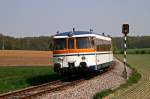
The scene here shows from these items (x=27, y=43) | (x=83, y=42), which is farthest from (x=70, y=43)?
(x=27, y=43)

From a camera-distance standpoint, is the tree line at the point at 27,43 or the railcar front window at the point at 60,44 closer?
the railcar front window at the point at 60,44

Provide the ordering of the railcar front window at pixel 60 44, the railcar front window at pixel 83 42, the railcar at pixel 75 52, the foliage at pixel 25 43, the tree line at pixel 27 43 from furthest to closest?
the foliage at pixel 25 43 < the tree line at pixel 27 43 < the railcar front window at pixel 60 44 < the railcar front window at pixel 83 42 < the railcar at pixel 75 52

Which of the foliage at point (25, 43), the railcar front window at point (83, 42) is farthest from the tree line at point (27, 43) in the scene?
the railcar front window at point (83, 42)

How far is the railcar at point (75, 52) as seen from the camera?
80.5ft

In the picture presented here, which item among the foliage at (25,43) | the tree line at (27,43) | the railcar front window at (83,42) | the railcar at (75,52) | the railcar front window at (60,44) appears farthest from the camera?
the foliage at (25,43)

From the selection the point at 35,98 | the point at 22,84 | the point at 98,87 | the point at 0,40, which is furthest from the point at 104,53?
the point at 0,40

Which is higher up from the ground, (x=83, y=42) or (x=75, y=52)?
(x=83, y=42)

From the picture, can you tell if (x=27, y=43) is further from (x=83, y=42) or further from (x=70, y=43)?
(x=83, y=42)

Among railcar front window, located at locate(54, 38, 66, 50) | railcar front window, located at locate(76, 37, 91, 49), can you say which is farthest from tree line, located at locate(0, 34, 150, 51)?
railcar front window, located at locate(76, 37, 91, 49)

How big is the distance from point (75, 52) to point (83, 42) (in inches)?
31.6

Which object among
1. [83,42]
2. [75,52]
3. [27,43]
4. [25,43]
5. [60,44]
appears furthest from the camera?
[27,43]

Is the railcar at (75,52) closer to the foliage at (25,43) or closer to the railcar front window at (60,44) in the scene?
the railcar front window at (60,44)

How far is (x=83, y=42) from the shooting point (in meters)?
24.9

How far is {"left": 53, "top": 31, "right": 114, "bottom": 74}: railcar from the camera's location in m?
24.5
